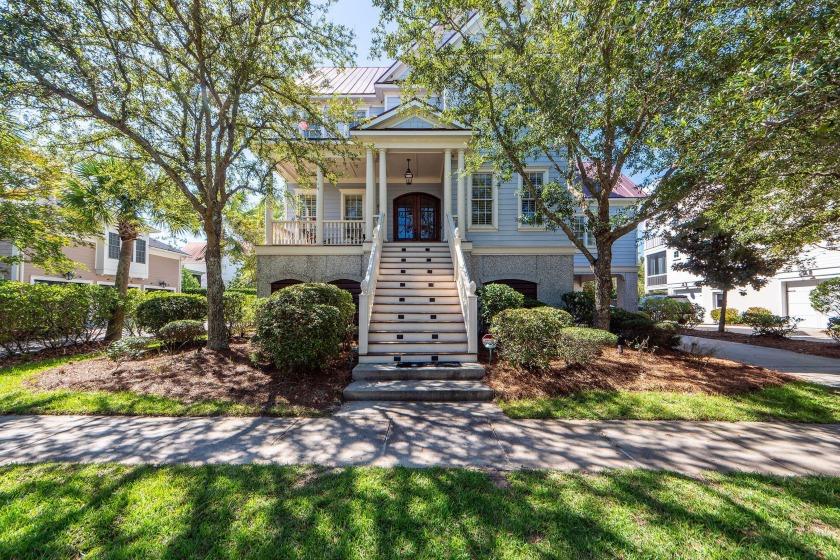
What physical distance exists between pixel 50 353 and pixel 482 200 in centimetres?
1297

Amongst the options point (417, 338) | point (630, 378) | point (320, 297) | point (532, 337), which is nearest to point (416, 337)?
point (417, 338)

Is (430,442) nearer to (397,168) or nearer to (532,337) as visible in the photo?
(532,337)

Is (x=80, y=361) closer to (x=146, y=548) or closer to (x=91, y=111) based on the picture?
(x=91, y=111)

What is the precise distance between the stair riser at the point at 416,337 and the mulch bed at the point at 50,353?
6.72 m

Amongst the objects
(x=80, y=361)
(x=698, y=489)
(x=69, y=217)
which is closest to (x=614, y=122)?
(x=698, y=489)

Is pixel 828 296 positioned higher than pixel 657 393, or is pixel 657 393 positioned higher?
pixel 828 296

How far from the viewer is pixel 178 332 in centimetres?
733

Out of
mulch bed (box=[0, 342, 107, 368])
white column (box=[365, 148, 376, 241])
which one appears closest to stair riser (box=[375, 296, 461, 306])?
white column (box=[365, 148, 376, 241])

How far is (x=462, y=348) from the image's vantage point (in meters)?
6.38

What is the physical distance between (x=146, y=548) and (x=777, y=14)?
8.78 m

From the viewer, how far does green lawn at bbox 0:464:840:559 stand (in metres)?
2.08

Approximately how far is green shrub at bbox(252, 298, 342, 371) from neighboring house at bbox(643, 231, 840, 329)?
12.3m

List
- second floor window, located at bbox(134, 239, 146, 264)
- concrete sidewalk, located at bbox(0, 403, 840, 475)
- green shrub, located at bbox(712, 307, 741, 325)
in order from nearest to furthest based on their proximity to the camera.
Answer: concrete sidewalk, located at bbox(0, 403, 840, 475) → second floor window, located at bbox(134, 239, 146, 264) → green shrub, located at bbox(712, 307, 741, 325)

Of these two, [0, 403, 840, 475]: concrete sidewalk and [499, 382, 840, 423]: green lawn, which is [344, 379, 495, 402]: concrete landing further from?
[0, 403, 840, 475]: concrete sidewalk
